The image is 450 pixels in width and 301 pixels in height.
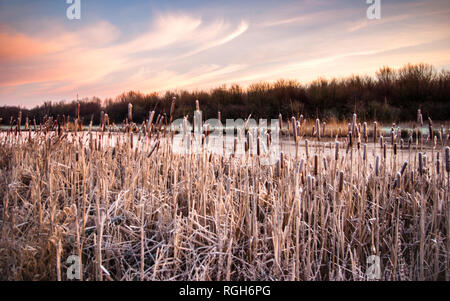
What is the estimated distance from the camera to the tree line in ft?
45.3

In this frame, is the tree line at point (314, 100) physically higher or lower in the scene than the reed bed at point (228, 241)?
higher

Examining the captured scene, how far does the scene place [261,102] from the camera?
17188 mm

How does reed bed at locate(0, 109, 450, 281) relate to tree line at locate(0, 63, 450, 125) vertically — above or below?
below

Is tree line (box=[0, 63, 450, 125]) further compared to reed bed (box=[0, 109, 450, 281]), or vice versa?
tree line (box=[0, 63, 450, 125])

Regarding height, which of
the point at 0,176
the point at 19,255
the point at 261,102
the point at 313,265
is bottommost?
the point at 313,265

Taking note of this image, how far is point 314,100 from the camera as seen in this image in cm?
1627

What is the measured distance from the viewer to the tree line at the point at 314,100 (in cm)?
1381

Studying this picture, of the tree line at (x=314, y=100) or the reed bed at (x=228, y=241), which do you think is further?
the tree line at (x=314, y=100)

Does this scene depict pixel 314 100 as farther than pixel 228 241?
Yes

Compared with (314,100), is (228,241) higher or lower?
lower
